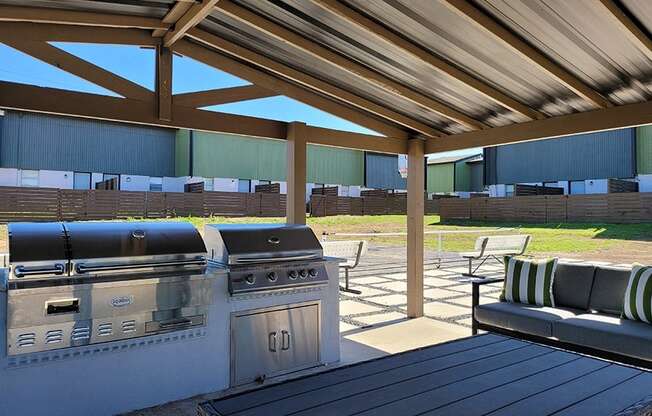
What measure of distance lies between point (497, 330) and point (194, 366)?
2393 mm

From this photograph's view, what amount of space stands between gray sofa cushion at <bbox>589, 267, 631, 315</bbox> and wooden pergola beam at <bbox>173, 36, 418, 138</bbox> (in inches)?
81.5

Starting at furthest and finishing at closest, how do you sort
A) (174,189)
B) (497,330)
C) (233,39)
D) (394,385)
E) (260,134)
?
(174,189), (260,134), (497,330), (233,39), (394,385)

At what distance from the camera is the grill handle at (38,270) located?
7.93 ft

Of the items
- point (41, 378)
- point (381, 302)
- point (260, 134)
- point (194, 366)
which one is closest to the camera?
point (41, 378)

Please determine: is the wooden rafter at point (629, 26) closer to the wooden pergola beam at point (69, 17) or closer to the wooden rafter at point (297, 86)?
the wooden rafter at point (297, 86)

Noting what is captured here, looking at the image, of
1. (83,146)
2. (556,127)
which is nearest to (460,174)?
(83,146)

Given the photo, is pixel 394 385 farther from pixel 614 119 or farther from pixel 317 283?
pixel 614 119

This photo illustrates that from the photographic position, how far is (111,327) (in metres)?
2.66

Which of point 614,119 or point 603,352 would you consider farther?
point 614,119

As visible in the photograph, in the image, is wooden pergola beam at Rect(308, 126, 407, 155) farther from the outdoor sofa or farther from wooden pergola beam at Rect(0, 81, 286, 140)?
the outdoor sofa

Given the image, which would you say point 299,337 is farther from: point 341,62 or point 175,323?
point 341,62

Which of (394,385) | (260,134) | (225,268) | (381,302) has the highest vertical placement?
(260,134)

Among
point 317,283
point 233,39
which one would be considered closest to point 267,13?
point 233,39

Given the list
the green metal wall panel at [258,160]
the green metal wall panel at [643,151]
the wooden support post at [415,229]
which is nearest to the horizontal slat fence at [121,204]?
the green metal wall panel at [258,160]
